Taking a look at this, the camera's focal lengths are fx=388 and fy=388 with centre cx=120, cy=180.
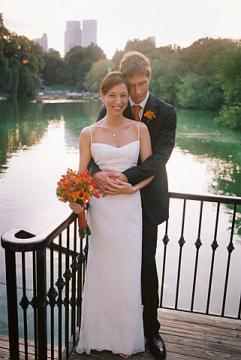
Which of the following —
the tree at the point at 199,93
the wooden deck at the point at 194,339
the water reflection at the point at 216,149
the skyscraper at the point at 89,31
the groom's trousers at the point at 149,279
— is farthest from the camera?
the skyscraper at the point at 89,31

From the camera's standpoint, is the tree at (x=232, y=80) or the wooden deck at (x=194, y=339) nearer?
the wooden deck at (x=194, y=339)

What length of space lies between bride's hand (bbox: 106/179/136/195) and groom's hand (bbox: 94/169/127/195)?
0.04ft

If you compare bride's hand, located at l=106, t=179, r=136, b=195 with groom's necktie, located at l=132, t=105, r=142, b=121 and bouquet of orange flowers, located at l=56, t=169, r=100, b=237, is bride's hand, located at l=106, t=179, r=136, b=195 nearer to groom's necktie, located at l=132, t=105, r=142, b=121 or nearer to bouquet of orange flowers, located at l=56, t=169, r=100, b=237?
bouquet of orange flowers, located at l=56, t=169, r=100, b=237

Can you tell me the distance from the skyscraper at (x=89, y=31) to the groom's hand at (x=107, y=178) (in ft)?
592

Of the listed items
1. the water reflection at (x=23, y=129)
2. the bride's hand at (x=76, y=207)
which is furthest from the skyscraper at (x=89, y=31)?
the bride's hand at (x=76, y=207)

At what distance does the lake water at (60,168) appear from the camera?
10.9 m

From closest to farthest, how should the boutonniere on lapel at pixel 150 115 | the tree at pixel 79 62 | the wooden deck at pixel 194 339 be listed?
the boutonniere on lapel at pixel 150 115, the wooden deck at pixel 194 339, the tree at pixel 79 62

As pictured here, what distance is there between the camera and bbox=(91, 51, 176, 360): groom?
7.43 feet

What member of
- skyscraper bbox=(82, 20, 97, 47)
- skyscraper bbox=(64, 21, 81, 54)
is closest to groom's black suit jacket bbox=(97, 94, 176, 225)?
skyscraper bbox=(82, 20, 97, 47)

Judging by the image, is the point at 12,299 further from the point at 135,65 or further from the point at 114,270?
the point at 135,65

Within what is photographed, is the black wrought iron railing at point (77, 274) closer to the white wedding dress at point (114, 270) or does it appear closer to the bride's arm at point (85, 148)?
the white wedding dress at point (114, 270)

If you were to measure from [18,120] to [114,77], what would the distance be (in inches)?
1225

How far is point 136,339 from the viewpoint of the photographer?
8.20 feet

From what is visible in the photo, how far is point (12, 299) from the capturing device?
1.95m
